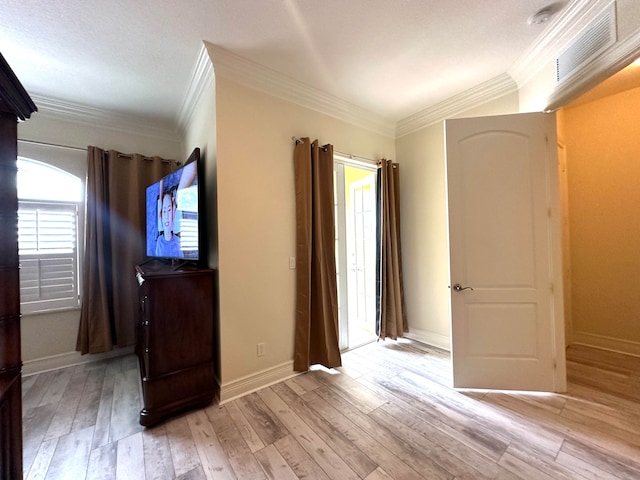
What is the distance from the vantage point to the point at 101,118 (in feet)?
9.60

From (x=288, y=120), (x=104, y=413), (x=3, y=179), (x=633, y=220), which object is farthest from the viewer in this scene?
(x=633, y=220)

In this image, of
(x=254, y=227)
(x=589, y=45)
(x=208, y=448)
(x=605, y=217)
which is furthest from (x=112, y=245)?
(x=605, y=217)

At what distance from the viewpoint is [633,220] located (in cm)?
269

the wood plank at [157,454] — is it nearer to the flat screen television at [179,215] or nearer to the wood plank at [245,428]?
the wood plank at [245,428]

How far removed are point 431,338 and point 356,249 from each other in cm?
146

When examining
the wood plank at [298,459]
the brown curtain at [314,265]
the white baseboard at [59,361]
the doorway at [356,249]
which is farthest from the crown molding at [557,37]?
the white baseboard at [59,361]

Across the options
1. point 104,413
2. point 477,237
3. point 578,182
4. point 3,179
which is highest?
point 578,182

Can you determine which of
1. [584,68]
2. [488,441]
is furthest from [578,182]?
[488,441]

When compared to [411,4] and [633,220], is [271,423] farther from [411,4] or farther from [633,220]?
[633,220]

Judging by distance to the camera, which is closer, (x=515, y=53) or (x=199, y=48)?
(x=199, y=48)

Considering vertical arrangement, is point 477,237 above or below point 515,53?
below

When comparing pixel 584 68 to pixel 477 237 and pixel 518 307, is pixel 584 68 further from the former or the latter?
pixel 518 307

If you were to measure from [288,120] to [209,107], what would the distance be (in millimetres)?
703

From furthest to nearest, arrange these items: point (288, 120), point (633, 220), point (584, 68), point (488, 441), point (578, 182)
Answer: point (578, 182) → point (633, 220) → point (288, 120) → point (584, 68) → point (488, 441)
